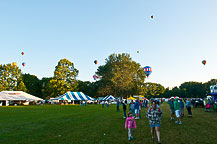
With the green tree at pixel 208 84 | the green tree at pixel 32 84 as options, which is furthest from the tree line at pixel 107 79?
→ the green tree at pixel 208 84

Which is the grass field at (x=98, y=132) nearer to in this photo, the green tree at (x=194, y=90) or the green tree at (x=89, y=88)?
the green tree at (x=89, y=88)

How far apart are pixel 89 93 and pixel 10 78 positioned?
39.0 meters

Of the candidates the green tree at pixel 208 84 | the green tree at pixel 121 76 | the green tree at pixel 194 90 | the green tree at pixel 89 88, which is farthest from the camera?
the green tree at pixel 194 90

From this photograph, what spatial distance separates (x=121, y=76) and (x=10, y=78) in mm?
38616

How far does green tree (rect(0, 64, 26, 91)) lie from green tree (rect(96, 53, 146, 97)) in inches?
1154

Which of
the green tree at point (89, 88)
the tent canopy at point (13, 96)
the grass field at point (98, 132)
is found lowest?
the grass field at point (98, 132)

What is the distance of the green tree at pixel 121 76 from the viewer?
58719mm

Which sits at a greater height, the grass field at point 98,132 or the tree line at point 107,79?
the tree line at point 107,79

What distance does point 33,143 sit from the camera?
290 inches

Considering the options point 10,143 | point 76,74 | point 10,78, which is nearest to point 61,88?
point 76,74

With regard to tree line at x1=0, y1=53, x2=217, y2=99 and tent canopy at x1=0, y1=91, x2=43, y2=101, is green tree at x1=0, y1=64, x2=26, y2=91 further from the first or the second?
tent canopy at x1=0, y1=91, x2=43, y2=101

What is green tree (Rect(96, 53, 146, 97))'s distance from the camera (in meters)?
58.7

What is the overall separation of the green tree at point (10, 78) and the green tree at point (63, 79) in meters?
13.6

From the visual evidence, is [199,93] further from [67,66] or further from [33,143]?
[33,143]
